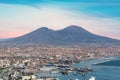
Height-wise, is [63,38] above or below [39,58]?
above

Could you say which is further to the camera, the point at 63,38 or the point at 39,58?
the point at 63,38

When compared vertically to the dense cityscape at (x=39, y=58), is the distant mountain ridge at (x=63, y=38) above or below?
above

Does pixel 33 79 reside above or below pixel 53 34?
below

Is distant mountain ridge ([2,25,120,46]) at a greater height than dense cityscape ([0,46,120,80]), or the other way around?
distant mountain ridge ([2,25,120,46])

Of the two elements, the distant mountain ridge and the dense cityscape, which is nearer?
the dense cityscape

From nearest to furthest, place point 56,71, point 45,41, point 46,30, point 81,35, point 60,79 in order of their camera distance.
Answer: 1. point 60,79
2. point 56,71
3. point 45,41
4. point 81,35
5. point 46,30

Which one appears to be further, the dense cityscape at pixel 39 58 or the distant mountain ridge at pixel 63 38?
the distant mountain ridge at pixel 63 38

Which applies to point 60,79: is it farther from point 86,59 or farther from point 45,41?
point 45,41

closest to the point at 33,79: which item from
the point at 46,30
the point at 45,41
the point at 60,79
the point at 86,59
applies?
the point at 60,79
